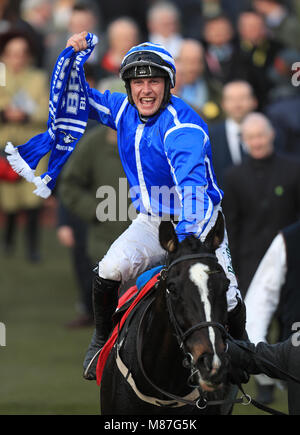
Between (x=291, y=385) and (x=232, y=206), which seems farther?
(x=232, y=206)

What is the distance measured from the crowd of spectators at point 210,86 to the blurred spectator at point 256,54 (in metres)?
0.01

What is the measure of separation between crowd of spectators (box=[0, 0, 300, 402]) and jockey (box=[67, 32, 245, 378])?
2.94 meters

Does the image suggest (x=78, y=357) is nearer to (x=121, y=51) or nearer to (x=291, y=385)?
(x=121, y=51)

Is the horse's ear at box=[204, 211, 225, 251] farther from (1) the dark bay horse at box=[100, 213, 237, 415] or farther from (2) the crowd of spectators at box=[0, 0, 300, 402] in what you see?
(2) the crowd of spectators at box=[0, 0, 300, 402]

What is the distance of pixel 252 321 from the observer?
688 centimetres

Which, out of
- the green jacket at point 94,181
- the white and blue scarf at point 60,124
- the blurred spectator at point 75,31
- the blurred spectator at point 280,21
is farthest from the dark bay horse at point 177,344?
the blurred spectator at point 280,21

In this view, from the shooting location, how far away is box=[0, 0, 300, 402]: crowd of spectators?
340 inches

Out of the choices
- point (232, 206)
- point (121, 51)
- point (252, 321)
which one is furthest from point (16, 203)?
point (252, 321)

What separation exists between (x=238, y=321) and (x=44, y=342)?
4.73 metres

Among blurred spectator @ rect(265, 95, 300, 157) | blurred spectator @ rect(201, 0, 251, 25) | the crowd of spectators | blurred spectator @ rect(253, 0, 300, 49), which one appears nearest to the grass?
the crowd of spectators

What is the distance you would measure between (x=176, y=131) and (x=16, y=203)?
6885 mm

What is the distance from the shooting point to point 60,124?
5.76 metres

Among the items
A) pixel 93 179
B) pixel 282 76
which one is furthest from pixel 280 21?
pixel 93 179

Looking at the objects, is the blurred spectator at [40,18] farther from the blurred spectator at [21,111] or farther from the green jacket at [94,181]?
the green jacket at [94,181]
